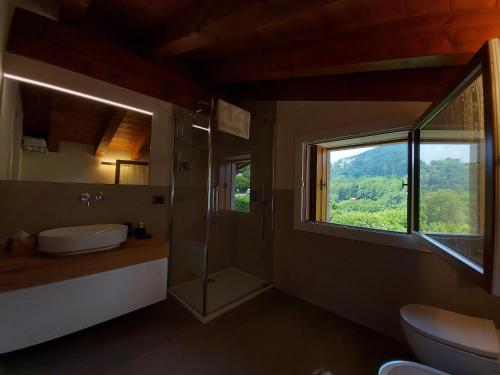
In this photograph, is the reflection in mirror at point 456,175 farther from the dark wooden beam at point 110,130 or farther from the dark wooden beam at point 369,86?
the dark wooden beam at point 110,130

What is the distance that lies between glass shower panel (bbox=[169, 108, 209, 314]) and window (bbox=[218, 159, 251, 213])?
0.58 meters

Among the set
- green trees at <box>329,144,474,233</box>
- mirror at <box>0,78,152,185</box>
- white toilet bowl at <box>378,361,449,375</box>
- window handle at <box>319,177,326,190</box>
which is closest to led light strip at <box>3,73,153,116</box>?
mirror at <box>0,78,152,185</box>

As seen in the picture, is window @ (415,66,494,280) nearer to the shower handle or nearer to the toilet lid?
the toilet lid

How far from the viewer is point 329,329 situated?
176cm

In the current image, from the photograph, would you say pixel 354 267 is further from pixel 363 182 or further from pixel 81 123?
pixel 81 123

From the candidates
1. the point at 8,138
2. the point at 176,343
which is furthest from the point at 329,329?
the point at 8,138

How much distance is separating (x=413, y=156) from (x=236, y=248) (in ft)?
7.44

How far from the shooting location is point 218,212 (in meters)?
2.84

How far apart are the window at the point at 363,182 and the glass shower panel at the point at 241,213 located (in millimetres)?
593

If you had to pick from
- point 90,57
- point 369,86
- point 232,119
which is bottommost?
point 232,119

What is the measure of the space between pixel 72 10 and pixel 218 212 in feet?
7.40

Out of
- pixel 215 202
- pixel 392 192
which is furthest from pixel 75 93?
pixel 392 192

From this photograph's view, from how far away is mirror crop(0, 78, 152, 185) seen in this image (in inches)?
59.6

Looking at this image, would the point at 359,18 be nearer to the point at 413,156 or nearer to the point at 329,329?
the point at 413,156
